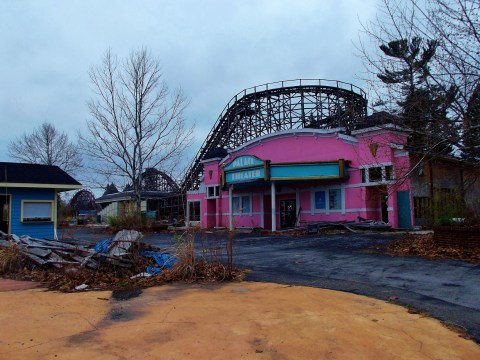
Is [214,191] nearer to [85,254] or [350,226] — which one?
[350,226]

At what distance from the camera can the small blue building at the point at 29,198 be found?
17.7m

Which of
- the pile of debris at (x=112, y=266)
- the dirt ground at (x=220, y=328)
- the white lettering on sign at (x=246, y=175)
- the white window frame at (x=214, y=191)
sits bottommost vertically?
the dirt ground at (x=220, y=328)

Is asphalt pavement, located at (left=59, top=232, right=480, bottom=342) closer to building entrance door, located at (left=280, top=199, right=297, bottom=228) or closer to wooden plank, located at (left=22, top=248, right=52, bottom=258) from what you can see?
wooden plank, located at (left=22, top=248, right=52, bottom=258)

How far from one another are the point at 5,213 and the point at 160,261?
1162cm

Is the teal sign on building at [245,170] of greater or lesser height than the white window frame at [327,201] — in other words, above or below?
above

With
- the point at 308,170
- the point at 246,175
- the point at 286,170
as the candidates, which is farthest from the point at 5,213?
the point at 308,170

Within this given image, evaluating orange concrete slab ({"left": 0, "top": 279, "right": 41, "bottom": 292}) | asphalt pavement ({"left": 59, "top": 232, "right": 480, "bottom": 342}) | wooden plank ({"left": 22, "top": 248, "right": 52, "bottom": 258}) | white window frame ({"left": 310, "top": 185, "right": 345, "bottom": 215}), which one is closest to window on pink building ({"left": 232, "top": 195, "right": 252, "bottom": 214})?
white window frame ({"left": 310, "top": 185, "right": 345, "bottom": 215})

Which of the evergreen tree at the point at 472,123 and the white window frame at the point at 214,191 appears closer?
the evergreen tree at the point at 472,123

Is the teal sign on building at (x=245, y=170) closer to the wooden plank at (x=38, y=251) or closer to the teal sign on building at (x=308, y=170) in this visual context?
the teal sign on building at (x=308, y=170)

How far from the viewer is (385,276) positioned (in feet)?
29.1

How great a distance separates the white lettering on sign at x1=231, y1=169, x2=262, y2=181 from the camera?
25.1 meters

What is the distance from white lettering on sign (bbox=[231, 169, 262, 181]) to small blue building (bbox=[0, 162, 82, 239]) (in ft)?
33.6

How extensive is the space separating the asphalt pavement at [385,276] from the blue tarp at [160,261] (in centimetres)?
76

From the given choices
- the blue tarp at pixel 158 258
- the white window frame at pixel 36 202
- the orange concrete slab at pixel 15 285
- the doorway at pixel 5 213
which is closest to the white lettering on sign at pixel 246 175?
the white window frame at pixel 36 202
